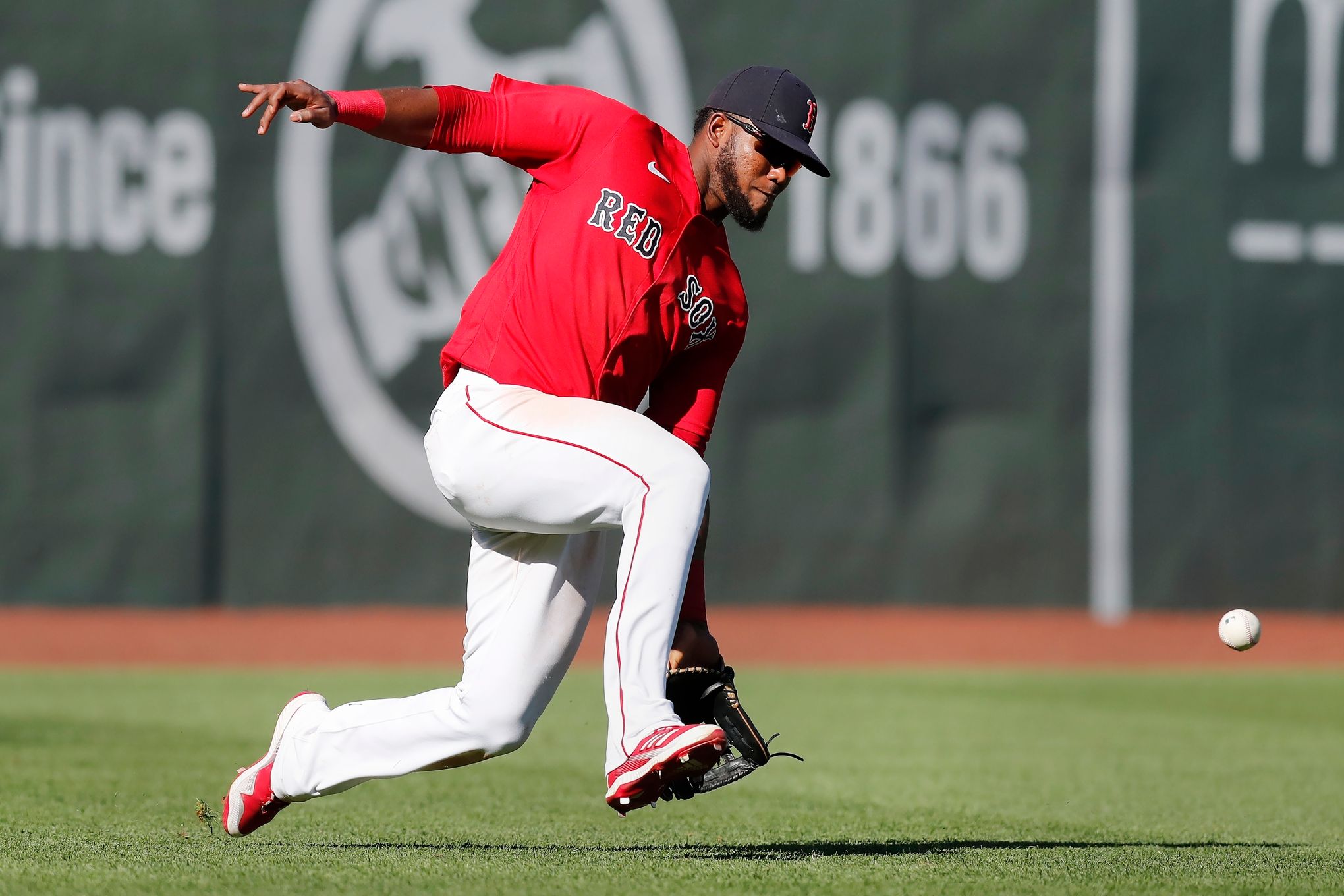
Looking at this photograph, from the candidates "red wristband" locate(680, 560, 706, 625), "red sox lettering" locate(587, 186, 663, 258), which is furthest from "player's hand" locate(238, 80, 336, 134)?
"red wristband" locate(680, 560, 706, 625)

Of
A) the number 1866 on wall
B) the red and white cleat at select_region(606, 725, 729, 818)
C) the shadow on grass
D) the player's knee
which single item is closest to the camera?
the red and white cleat at select_region(606, 725, 729, 818)

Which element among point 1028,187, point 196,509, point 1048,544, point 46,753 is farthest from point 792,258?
point 46,753

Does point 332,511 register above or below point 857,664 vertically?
above

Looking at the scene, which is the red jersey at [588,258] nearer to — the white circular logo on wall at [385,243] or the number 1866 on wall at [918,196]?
the white circular logo on wall at [385,243]

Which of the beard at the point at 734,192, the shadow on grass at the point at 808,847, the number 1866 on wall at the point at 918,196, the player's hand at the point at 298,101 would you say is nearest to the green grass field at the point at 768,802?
the shadow on grass at the point at 808,847

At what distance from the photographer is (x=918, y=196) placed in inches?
470

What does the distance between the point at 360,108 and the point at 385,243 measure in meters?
7.51

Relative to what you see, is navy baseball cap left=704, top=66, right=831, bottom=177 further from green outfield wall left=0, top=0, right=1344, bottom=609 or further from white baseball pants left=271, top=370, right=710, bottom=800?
green outfield wall left=0, top=0, right=1344, bottom=609

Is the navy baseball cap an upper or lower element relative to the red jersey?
upper

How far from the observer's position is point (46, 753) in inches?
246

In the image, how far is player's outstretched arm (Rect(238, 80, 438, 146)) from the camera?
12.1 ft

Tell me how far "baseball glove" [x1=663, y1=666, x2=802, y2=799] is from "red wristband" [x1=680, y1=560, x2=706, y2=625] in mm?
131

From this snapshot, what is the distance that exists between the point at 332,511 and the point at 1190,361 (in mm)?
6158

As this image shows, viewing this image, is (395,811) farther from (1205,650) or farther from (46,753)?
(1205,650)
